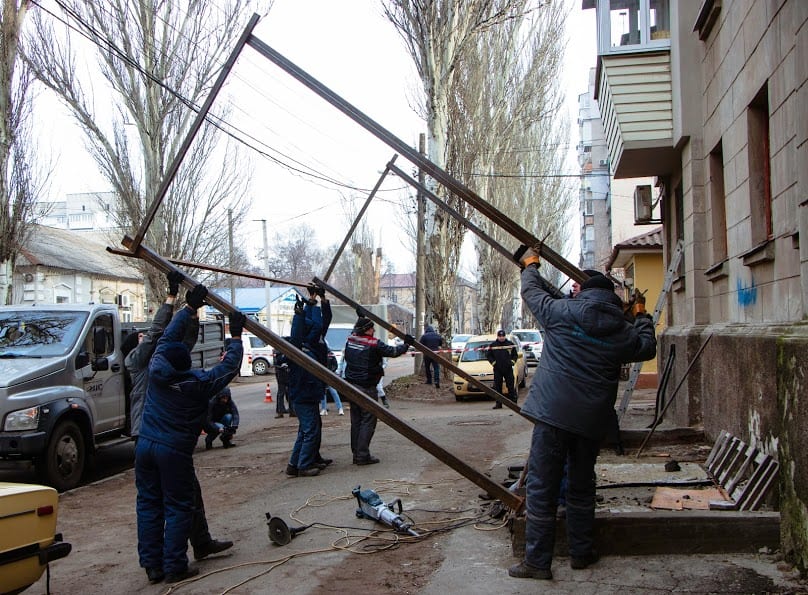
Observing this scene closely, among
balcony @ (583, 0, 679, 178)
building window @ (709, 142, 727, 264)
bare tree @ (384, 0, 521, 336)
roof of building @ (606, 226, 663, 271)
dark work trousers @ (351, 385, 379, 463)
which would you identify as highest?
bare tree @ (384, 0, 521, 336)

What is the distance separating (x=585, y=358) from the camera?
179 inches

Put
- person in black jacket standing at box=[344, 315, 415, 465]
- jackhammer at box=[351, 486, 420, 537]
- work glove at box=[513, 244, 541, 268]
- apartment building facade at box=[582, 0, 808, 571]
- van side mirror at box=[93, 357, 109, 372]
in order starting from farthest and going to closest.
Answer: van side mirror at box=[93, 357, 109, 372]
person in black jacket standing at box=[344, 315, 415, 465]
jackhammer at box=[351, 486, 420, 537]
apartment building facade at box=[582, 0, 808, 571]
work glove at box=[513, 244, 541, 268]

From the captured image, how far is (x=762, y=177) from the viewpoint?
7059 mm

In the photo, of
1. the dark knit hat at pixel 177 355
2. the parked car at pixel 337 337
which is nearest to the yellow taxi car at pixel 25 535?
the dark knit hat at pixel 177 355

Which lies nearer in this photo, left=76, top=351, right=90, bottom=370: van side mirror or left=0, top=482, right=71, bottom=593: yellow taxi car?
left=0, top=482, right=71, bottom=593: yellow taxi car

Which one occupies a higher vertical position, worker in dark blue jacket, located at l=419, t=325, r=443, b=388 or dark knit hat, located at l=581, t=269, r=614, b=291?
dark knit hat, located at l=581, t=269, r=614, b=291

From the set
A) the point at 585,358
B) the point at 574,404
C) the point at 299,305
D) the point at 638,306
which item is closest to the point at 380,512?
the point at 574,404

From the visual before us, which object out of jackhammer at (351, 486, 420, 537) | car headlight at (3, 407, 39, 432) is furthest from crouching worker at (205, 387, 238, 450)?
jackhammer at (351, 486, 420, 537)

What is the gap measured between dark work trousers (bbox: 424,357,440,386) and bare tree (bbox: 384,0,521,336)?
1455 millimetres

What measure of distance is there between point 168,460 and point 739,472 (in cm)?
432

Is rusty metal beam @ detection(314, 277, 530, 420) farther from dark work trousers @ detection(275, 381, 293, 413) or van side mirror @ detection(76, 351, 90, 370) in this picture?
dark work trousers @ detection(275, 381, 293, 413)

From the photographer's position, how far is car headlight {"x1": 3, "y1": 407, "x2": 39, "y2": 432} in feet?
26.3

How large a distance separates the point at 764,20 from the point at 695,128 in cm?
321

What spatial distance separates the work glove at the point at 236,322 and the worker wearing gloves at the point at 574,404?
2.12m
